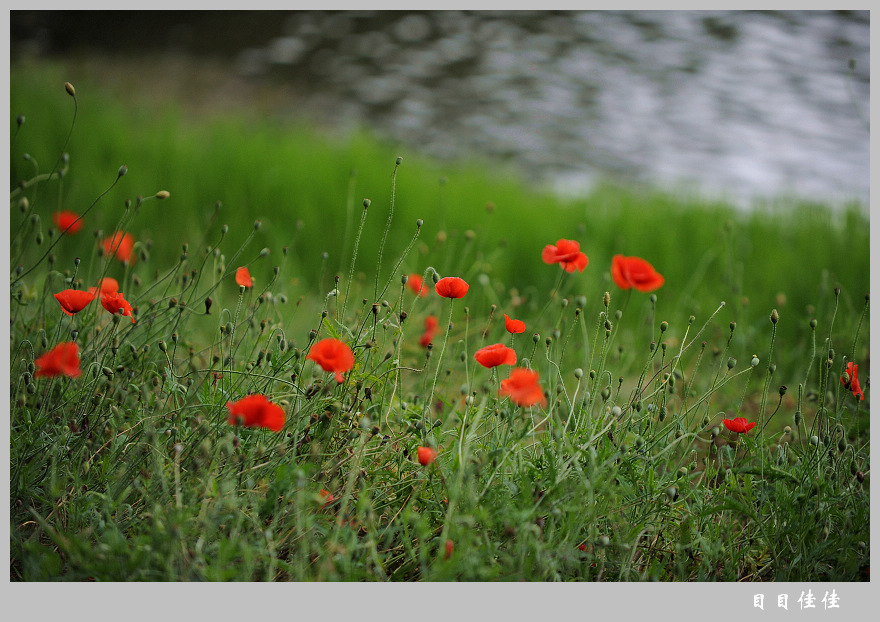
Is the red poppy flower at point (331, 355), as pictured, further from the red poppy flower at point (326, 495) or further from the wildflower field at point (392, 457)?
the red poppy flower at point (326, 495)

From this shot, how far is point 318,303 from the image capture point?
242 centimetres

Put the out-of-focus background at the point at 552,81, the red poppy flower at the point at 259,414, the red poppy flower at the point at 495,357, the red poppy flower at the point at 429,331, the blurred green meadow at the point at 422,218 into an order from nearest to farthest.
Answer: the red poppy flower at the point at 259,414 < the red poppy flower at the point at 495,357 < the red poppy flower at the point at 429,331 < the blurred green meadow at the point at 422,218 < the out-of-focus background at the point at 552,81

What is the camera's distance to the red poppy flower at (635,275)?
1.63 metres

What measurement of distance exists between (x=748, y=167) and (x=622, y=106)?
129 cm

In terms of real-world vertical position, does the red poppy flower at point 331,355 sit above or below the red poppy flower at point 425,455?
above

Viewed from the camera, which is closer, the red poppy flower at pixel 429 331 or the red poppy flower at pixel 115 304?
the red poppy flower at pixel 115 304

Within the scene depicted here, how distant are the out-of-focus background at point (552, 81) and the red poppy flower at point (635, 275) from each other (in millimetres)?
2934

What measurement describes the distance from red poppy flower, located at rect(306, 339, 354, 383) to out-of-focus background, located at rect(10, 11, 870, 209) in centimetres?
346

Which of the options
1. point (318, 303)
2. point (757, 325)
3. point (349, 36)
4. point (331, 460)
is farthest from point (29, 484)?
point (349, 36)

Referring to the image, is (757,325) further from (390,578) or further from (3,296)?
(3,296)

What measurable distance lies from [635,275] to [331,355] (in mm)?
814

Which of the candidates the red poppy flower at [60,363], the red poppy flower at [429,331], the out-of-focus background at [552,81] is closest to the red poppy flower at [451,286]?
the red poppy flower at [429,331]

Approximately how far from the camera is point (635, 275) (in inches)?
64.7

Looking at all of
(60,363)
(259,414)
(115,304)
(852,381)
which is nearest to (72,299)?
(115,304)
